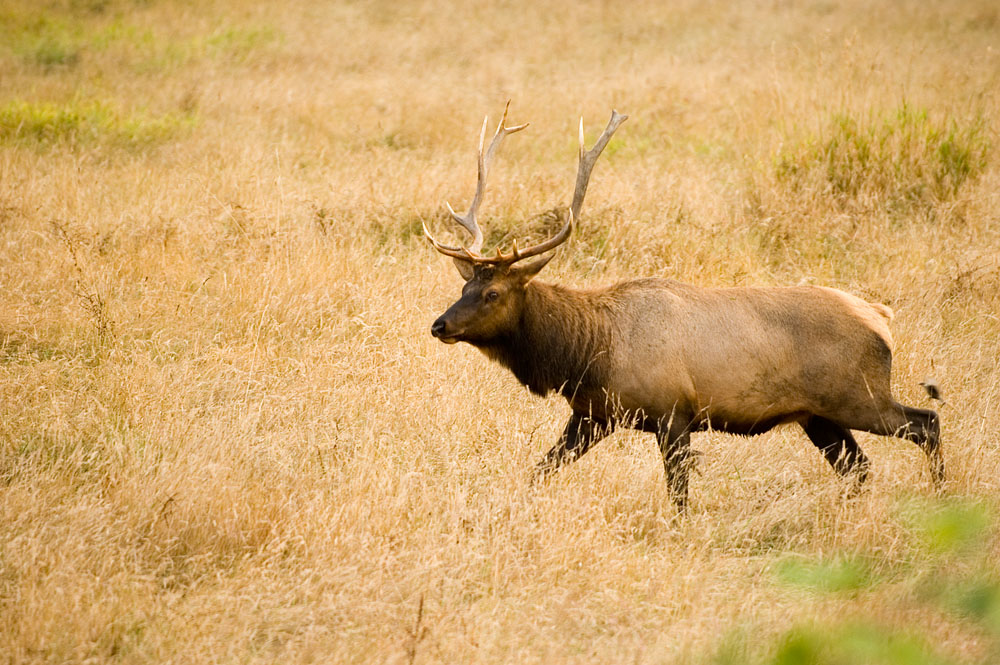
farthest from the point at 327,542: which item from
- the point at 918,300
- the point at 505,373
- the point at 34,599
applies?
the point at 918,300

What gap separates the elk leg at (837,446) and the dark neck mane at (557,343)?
1.28m

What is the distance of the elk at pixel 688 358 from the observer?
215 inches

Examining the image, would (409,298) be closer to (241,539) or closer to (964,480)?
(241,539)

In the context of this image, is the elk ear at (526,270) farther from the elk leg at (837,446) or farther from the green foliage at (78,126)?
the green foliage at (78,126)

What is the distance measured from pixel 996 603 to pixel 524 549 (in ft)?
10.6

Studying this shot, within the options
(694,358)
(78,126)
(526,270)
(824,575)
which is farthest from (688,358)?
(78,126)

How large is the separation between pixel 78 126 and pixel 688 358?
872 centimetres

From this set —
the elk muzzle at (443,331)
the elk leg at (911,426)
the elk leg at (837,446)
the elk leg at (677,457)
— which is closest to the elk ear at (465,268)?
the elk muzzle at (443,331)

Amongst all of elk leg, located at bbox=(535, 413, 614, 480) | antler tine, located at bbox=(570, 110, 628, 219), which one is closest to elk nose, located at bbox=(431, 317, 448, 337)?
elk leg, located at bbox=(535, 413, 614, 480)

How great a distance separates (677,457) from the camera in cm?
533

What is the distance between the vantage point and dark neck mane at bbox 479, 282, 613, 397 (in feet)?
18.4

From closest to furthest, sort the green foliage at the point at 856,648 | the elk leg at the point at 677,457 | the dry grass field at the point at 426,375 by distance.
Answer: the green foliage at the point at 856,648 < the dry grass field at the point at 426,375 < the elk leg at the point at 677,457

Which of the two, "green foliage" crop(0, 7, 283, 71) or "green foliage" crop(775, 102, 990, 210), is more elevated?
"green foliage" crop(0, 7, 283, 71)

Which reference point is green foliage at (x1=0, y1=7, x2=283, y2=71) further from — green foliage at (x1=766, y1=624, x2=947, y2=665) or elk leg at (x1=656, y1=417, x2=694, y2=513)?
green foliage at (x1=766, y1=624, x2=947, y2=665)
